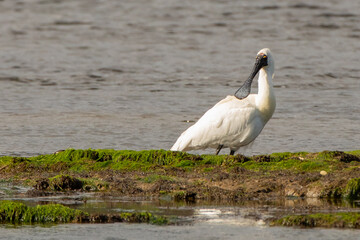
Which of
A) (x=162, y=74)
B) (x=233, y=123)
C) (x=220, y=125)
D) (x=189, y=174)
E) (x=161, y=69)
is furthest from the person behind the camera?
(x=161, y=69)

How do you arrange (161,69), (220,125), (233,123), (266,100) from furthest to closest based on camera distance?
1. (161,69)
2. (266,100)
3. (220,125)
4. (233,123)

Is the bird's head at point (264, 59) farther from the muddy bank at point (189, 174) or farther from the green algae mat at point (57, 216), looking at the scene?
the green algae mat at point (57, 216)

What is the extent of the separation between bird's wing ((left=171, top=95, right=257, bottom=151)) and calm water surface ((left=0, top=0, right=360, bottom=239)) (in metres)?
2.39

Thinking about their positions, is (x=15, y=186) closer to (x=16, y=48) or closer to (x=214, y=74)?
(x=214, y=74)

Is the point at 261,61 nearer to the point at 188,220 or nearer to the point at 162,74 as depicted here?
the point at 188,220

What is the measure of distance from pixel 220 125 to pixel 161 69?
49.4 ft

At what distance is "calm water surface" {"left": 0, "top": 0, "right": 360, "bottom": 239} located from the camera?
16.9 metres

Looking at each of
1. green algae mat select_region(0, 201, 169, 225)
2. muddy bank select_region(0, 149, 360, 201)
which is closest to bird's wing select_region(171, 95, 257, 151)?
muddy bank select_region(0, 149, 360, 201)

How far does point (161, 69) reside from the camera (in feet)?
94.5

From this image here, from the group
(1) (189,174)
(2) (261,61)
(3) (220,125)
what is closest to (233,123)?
(3) (220,125)

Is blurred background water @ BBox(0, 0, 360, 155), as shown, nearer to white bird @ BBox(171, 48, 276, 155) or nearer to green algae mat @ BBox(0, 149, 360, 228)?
white bird @ BBox(171, 48, 276, 155)

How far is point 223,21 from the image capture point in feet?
135

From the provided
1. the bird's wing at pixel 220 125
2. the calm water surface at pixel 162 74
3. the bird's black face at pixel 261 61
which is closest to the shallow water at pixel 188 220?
the calm water surface at pixel 162 74

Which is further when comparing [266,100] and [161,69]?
[161,69]
